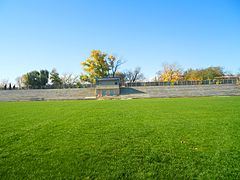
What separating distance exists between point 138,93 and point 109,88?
8020 mm

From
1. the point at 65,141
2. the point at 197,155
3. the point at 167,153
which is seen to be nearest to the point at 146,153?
the point at 167,153

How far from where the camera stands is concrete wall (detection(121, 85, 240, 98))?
33.6m

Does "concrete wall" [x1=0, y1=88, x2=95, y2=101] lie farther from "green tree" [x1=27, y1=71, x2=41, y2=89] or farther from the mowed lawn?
the mowed lawn

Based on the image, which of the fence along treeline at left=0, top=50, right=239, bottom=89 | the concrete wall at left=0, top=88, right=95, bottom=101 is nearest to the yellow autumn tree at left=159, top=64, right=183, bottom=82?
the fence along treeline at left=0, top=50, right=239, bottom=89

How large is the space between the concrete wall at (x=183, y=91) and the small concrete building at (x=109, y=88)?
2388 millimetres

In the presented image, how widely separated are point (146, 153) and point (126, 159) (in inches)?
25.3

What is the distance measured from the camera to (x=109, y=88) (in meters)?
38.7

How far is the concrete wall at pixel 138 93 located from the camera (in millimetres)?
34438

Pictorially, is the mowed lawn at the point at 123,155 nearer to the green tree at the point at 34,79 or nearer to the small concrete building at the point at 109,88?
the small concrete building at the point at 109,88

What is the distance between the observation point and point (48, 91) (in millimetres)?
42188

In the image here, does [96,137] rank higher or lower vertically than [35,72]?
lower

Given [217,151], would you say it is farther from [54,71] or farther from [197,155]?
[54,71]

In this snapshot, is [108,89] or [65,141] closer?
[65,141]

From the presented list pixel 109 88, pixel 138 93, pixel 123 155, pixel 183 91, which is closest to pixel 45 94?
pixel 109 88
